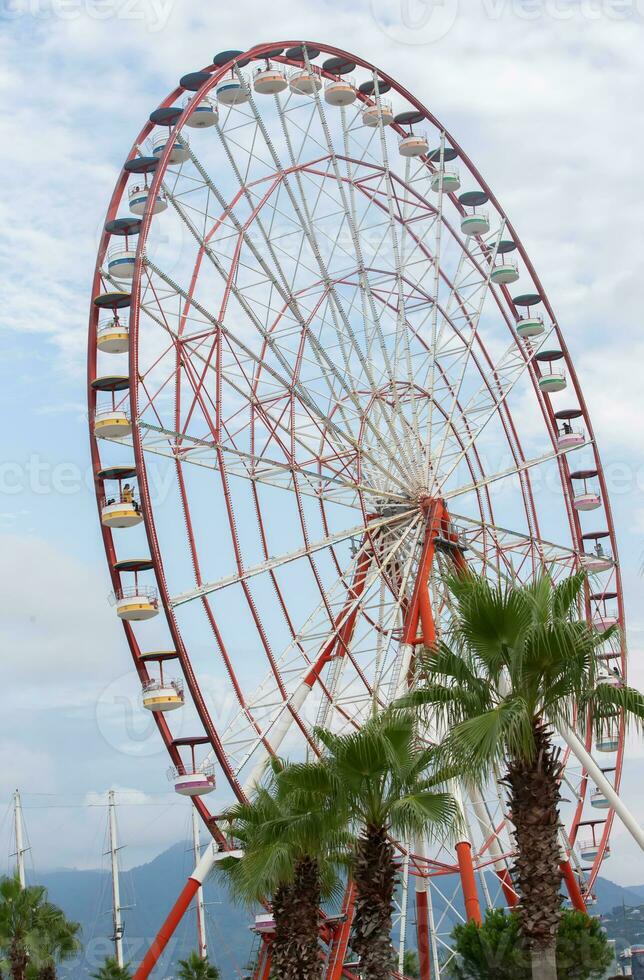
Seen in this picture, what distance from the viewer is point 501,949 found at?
97.9 ft

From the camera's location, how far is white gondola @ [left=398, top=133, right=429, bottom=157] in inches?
1705

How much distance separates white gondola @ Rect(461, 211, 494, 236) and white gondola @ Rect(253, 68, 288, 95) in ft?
26.2

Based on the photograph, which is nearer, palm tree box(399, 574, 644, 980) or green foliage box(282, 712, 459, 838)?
palm tree box(399, 574, 644, 980)

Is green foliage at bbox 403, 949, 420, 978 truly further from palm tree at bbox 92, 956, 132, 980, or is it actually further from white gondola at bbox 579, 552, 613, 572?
white gondola at bbox 579, 552, 613, 572

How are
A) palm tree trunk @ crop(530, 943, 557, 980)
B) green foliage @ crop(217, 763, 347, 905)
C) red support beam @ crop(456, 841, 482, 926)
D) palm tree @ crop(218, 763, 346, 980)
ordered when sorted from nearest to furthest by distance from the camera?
palm tree trunk @ crop(530, 943, 557, 980) < green foliage @ crop(217, 763, 347, 905) < palm tree @ crop(218, 763, 346, 980) < red support beam @ crop(456, 841, 482, 926)

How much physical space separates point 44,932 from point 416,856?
12104 mm

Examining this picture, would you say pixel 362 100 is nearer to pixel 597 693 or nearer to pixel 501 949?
pixel 501 949

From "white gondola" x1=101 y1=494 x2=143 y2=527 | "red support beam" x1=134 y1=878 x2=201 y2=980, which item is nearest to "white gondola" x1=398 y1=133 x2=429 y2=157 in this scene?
"white gondola" x1=101 y1=494 x2=143 y2=527

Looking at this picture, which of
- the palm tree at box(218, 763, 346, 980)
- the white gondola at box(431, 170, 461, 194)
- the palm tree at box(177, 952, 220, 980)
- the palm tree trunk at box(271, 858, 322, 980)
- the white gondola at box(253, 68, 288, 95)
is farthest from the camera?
the palm tree at box(177, 952, 220, 980)

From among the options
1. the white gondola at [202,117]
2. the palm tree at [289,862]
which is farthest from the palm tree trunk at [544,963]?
the white gondola at [202,117]

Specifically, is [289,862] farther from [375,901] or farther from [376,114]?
[376,114]

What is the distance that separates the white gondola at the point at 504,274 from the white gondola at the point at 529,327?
1309 millimetres

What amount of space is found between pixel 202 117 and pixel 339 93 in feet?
19.3

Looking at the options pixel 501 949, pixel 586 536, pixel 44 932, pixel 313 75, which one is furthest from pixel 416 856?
pixel 313 75
